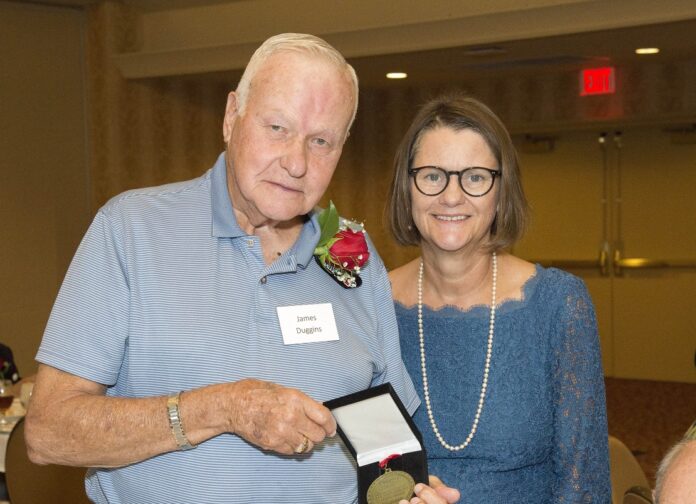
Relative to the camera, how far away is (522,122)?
9.40 metres

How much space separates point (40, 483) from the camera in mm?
3260

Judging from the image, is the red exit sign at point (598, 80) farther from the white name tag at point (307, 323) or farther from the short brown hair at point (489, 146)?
the white name tag at point (307, 323)

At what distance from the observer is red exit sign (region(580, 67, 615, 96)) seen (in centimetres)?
873

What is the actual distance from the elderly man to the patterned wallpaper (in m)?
7.17

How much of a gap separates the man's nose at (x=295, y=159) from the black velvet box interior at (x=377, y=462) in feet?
1.53

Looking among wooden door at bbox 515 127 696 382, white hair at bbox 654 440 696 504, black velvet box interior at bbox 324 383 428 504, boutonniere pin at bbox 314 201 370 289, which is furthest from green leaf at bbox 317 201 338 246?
wooden door at bbox 515 127 696 382

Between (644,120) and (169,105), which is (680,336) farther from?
(169,105)

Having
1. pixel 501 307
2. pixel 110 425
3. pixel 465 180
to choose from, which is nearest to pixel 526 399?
pixel 501 307

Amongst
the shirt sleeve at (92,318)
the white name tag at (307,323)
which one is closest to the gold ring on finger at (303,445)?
the white name tag at (307,323)

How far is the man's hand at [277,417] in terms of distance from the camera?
1.57 metres

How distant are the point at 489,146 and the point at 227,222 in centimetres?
80

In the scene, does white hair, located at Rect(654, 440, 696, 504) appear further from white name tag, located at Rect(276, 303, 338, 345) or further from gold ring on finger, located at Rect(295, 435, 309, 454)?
white name tag, located at Rect(276, 303, 338, 345)

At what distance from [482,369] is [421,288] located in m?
0.29

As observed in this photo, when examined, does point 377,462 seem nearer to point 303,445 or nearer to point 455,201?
point 303,445
